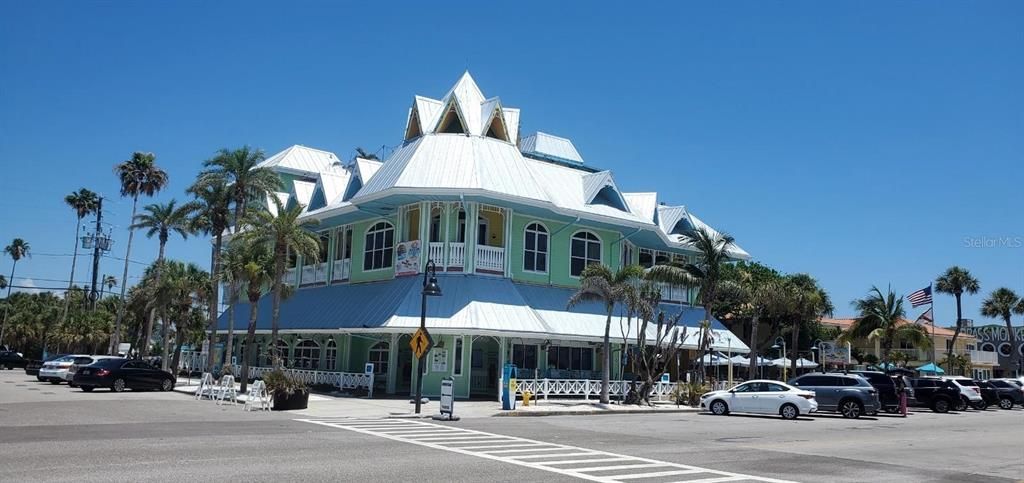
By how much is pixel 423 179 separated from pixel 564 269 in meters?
8.06

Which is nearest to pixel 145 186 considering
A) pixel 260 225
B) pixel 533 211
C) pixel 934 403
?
pixel 260 225

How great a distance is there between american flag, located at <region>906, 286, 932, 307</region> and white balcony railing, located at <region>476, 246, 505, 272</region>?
26.9 m

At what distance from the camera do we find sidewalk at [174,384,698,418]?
23766 mm

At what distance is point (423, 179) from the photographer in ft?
107

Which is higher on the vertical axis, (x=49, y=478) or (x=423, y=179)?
(x=423, y=179)

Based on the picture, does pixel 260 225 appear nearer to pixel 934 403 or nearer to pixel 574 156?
pixel 574 156

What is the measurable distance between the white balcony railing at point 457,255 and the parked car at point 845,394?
556 inches

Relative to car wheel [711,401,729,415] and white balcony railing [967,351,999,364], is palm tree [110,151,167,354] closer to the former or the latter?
car wheel [711,401,729,415]

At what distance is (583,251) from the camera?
1475 inches

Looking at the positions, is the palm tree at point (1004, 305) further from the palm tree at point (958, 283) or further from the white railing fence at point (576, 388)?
the white railing fence at point (576, 388)


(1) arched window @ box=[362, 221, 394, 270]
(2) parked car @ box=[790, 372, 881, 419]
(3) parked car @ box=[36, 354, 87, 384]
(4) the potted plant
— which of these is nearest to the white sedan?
(2) parked car @ box=[790, 372, 881, 419]

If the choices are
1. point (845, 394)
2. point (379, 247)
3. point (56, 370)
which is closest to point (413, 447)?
point (845, 394)

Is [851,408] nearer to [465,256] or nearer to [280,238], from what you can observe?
[465,256]

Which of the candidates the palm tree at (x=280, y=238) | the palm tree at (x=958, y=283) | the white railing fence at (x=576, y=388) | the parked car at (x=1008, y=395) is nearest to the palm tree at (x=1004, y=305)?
the palm tree at (x=958, y=283)
